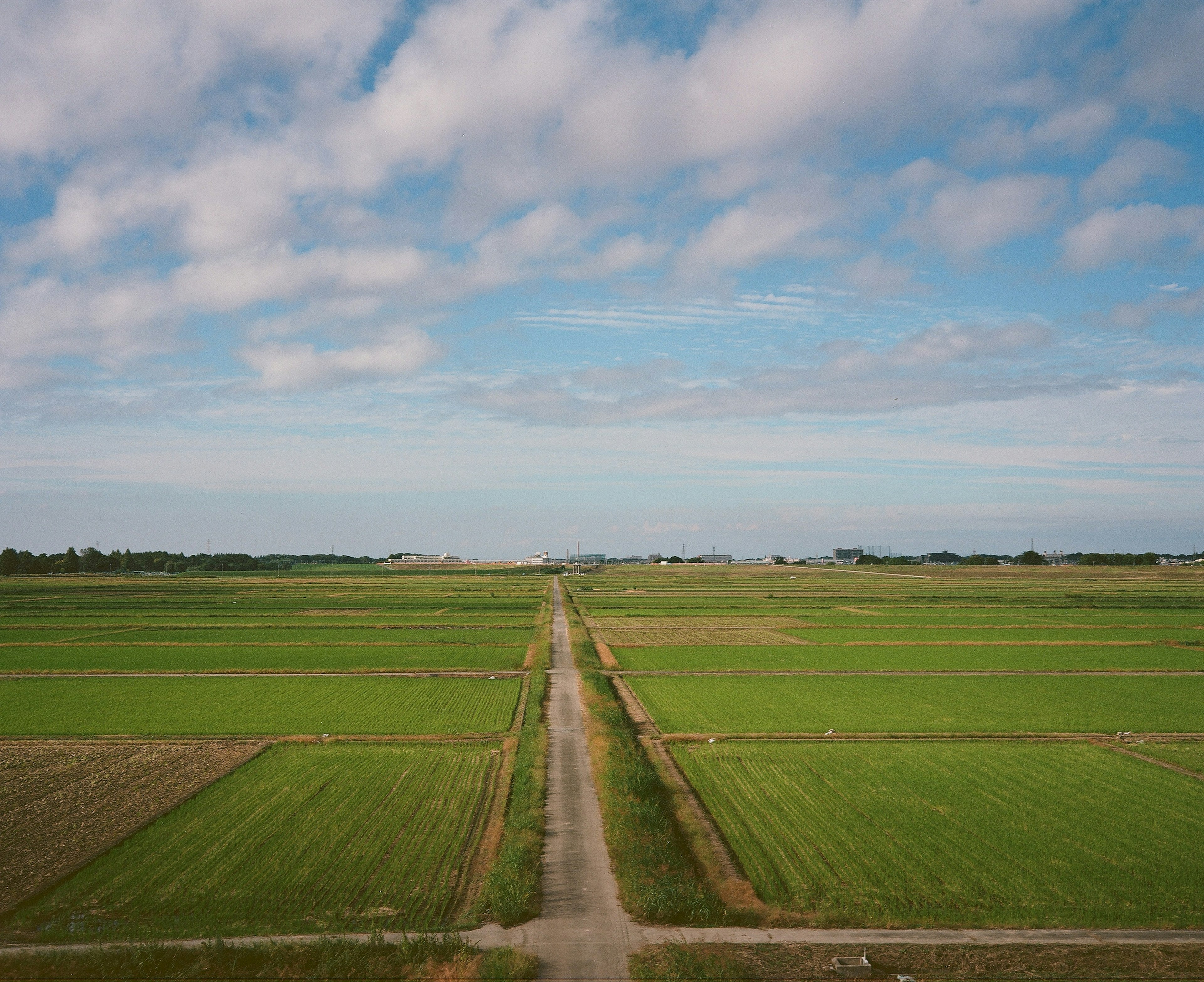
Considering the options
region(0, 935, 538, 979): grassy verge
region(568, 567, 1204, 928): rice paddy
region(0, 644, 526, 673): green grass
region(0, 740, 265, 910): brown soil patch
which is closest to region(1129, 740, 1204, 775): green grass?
region(568, 567, 1204, 928): rice paddy

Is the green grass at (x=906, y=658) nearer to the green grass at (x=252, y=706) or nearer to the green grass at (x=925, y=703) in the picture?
the green grass at (x=925, y=703)

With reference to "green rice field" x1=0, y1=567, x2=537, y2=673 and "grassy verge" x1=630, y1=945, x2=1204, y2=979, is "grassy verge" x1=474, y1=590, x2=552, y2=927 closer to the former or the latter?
"grassy verge" x1=630, y1=945, x2=1204, y2=979

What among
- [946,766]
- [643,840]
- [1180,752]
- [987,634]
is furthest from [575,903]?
[987,634]

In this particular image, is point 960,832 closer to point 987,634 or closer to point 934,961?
point 934,961

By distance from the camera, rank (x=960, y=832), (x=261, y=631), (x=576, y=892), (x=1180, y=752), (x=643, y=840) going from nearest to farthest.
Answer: (x=576, y=892)
(x=643, y=840)
(x=960, y=832)
(x=1180, y=752)
(x=261, y=631)

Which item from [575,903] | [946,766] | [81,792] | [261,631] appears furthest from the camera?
[261,631]

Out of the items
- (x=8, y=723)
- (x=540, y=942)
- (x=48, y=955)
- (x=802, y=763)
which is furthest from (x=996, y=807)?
(x=8, y=723)
